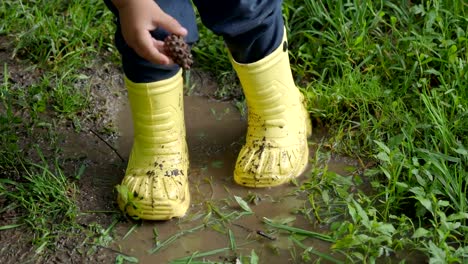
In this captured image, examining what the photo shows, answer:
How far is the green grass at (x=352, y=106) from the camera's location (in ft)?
6.93

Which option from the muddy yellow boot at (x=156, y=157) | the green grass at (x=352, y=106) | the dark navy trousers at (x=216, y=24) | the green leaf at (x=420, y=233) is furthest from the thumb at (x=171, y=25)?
the green leaf at (x=420, y=233)

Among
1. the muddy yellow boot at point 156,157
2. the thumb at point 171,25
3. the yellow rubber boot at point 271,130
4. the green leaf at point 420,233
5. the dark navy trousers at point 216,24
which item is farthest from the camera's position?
the yellow rubber boot at point 271,130

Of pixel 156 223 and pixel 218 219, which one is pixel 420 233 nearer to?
pixel 218 219

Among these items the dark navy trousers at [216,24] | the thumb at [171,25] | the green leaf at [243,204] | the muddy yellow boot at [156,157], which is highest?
the thumb at [171,25]

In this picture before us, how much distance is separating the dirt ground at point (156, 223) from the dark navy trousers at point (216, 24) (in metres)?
0.36

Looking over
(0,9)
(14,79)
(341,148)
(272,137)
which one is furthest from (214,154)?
(0,9)

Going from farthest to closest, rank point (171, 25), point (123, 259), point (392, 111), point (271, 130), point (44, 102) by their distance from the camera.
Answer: point (44, 102) → point (392, 111) → point (271, 130) → point (123, 259) → point (171, 25)

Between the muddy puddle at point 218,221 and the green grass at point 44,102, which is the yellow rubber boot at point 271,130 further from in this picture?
the green grass at point 44,102

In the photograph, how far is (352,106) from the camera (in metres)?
2.55

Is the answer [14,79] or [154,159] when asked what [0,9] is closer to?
[14,79]

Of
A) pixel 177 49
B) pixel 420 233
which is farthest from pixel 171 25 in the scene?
pixel 420 233

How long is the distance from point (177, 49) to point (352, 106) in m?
0.87

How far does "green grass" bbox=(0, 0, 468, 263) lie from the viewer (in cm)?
211

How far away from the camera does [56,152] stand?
246 centimetres
